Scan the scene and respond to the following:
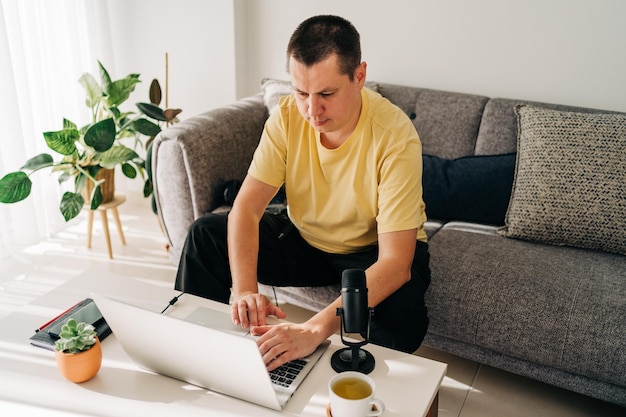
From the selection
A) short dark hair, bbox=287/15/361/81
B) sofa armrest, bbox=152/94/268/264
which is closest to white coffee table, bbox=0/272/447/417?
short dark hair, bbox=287/15/361/81

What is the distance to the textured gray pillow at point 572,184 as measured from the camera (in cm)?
196

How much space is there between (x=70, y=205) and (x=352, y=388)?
171 cm

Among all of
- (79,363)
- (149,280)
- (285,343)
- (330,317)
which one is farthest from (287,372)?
(149,280)

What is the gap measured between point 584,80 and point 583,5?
0.28 metres

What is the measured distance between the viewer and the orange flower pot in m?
1.20

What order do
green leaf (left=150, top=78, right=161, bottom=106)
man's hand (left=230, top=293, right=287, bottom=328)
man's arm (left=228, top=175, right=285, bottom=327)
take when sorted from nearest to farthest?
man's hand (left=230, top=293, right=287, bottom=328), man's arm (left=228, top=175, right=285, bottom=327), green leaf (left=150, top=78, right=161, bottom=106)

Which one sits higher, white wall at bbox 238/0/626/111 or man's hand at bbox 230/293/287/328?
white wall at bbox 238/0/626/111

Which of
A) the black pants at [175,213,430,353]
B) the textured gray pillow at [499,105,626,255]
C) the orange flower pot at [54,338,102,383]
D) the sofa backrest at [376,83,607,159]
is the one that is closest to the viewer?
the orange flower pot at [54,338,102,383]

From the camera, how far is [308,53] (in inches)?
58.3

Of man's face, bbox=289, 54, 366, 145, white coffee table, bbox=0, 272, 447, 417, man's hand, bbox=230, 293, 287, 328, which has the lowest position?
white coffee table, bbox=0, 272, 447, 417

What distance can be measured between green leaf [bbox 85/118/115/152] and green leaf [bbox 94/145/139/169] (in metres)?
0.09

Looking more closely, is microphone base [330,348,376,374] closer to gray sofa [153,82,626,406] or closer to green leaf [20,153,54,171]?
gray sofa [153,82,626,406]

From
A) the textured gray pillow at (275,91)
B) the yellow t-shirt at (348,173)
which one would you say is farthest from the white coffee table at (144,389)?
the textured gray pillow at (275,91)

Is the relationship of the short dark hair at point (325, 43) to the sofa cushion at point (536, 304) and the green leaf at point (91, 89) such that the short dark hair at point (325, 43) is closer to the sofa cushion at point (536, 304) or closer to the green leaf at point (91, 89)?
the sofa cushion at point (536, 304)
